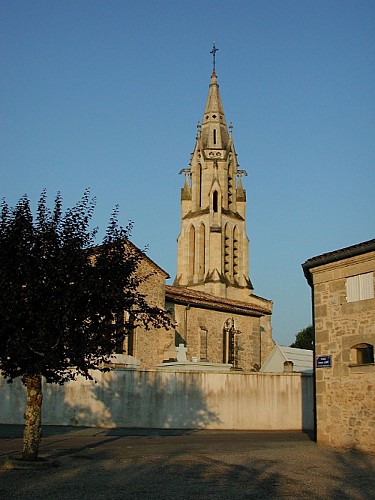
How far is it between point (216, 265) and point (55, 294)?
4464cm

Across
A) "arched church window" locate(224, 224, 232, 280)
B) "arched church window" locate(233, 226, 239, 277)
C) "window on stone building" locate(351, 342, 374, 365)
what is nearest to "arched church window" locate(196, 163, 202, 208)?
"arched church window" locate(224, 224, 232, 280)

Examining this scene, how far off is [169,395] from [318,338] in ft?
31.2

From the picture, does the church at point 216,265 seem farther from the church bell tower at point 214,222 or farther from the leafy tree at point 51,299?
the leafy tree at point 51,299

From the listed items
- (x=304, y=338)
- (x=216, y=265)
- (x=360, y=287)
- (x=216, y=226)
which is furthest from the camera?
(x=304, y=338)

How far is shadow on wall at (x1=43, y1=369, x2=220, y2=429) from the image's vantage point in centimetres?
2619

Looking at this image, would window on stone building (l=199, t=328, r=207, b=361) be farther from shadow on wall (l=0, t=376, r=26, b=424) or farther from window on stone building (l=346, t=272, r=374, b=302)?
window on stone building (l=346, t=272, r=374, b=302)

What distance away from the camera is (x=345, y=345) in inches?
718

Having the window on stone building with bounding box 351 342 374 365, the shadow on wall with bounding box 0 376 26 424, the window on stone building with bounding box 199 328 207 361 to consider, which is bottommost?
the shadow on wall with bounding box 0 376 26 424

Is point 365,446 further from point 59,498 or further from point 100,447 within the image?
point 59,498

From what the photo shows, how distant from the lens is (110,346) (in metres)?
13.6

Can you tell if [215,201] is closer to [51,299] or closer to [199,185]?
[199,185]

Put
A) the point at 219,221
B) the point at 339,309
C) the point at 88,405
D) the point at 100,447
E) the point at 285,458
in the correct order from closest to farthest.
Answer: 1. the point at 285,458
2. the point at 100,447
3. the point at 339,309
4. the point at 88,405
5. the point at 219,221

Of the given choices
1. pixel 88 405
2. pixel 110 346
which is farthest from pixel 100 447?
pixel 88 405

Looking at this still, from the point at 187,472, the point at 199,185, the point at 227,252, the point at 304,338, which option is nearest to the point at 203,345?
the point at 227,252
